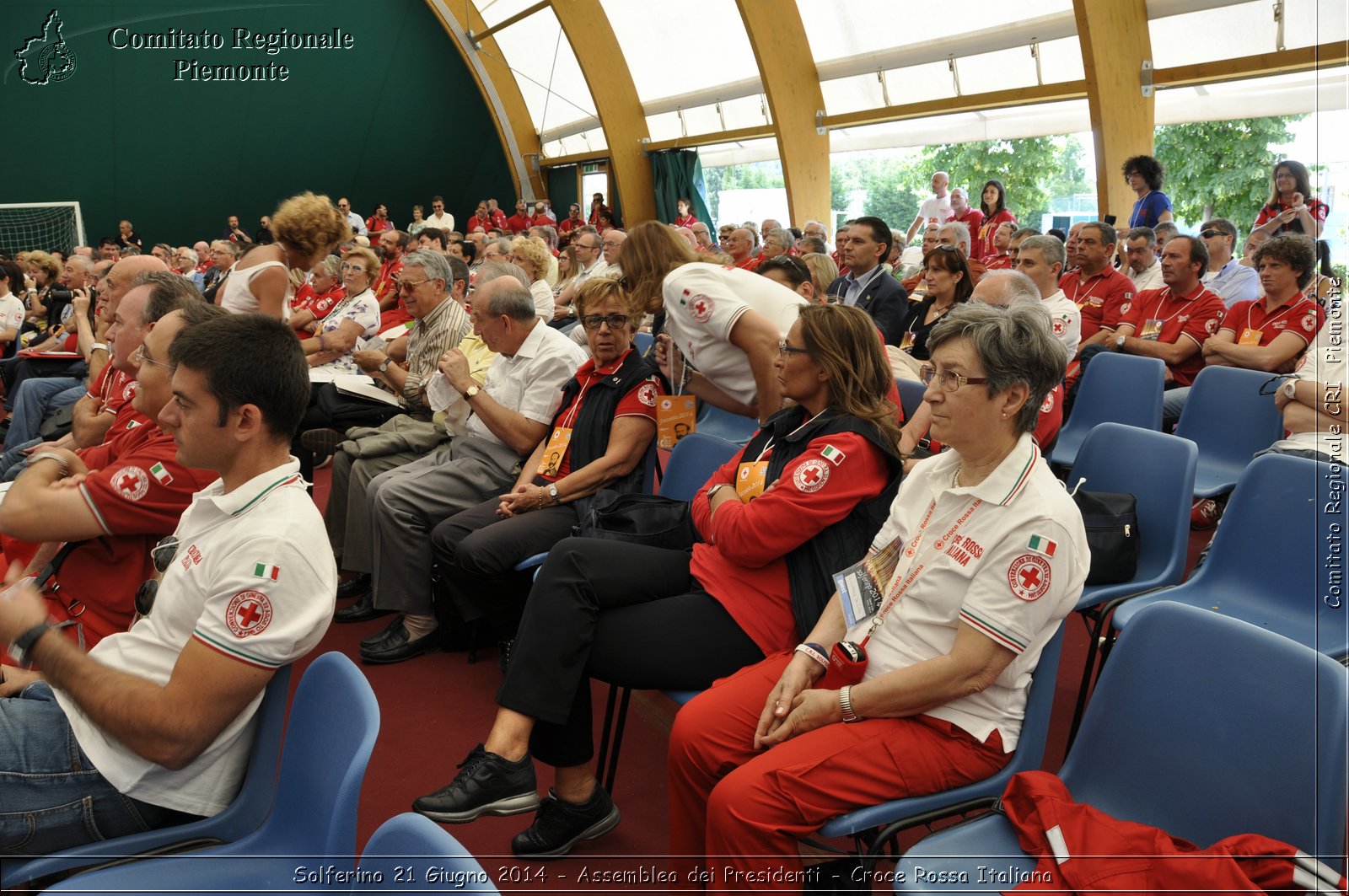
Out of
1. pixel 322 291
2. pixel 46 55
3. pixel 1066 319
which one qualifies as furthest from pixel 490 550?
pixel 46 55

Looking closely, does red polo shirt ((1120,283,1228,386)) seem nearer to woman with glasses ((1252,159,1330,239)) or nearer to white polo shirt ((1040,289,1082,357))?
white polo shirt ((1040,289,1082,357))

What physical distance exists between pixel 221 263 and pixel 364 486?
25.1ft

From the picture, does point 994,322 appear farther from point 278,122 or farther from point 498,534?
point 278,122

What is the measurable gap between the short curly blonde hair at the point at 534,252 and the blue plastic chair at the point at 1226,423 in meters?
3.79

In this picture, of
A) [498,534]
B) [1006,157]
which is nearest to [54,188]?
[1006,157]

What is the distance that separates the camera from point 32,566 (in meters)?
2.17

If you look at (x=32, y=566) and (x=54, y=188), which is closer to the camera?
(x=32, y=566)

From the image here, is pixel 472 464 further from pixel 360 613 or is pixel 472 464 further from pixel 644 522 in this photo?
pixel 644 522

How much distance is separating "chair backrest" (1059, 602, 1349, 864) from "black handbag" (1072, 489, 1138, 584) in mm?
936

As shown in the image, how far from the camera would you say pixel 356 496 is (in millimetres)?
3535

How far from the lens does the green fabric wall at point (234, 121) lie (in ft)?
54.4

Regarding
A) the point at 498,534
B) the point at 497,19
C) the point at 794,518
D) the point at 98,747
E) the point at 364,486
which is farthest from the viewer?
the point at 497,19

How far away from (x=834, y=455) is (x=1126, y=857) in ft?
2.99

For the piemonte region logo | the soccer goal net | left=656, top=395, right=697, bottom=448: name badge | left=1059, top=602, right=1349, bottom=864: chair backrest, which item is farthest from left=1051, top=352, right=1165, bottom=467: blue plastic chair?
the piemonte region logo
